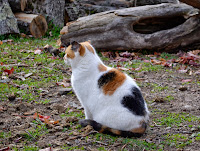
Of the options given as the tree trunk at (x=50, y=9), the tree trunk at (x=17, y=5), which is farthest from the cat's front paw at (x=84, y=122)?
the tree trunk at (x=17, y=5)

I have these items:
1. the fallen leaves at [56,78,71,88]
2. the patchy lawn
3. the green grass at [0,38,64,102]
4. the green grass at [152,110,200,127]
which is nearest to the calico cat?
the patchy lawn

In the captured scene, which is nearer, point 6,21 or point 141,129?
point 141,129

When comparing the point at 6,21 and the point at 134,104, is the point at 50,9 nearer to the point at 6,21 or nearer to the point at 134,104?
the point at 6,21

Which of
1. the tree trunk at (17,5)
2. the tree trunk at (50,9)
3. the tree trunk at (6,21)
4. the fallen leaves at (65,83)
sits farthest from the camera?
the tree trunk at (50,9)

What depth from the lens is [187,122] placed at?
3660 mm

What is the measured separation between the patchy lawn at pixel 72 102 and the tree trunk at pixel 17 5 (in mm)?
1949

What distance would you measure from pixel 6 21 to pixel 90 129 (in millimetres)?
5860

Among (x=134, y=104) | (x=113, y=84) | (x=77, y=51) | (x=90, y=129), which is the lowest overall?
→ (x=90, y=129)

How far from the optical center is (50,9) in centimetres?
923

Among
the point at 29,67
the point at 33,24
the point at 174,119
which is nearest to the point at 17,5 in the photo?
the point at 33,24

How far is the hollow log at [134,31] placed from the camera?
22.7 feet

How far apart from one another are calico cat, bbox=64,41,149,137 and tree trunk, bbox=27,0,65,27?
6.09 meters

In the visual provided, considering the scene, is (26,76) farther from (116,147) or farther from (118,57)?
(116,147)

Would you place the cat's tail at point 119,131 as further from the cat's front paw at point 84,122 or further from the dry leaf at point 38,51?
the dry leaf at point 38,51
